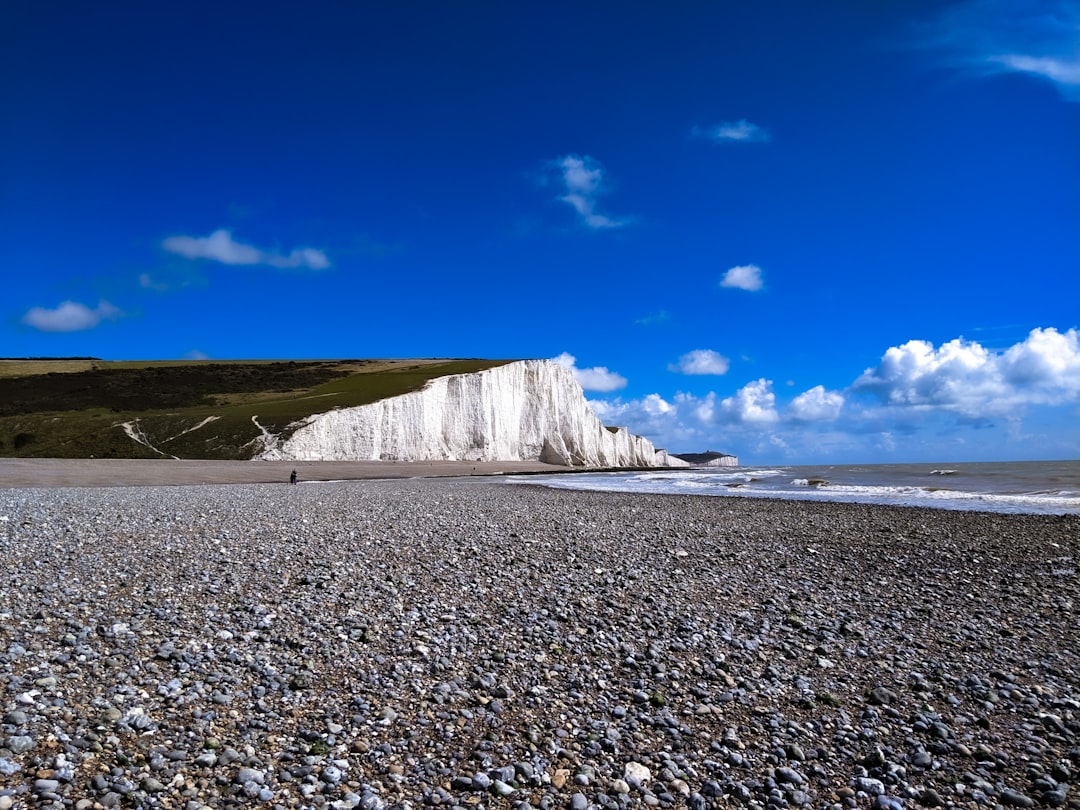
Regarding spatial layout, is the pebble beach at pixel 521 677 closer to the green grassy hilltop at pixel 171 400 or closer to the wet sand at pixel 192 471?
the wet sand at pixel 192 471

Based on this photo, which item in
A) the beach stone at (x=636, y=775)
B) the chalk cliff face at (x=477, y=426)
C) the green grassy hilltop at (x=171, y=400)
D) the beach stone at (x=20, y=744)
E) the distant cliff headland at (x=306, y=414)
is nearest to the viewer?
the beach stone at (x=20, y=744)

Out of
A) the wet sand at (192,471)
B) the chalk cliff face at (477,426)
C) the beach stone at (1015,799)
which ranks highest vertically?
the chalk cliff face at (477,426)

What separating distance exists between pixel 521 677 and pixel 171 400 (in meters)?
76.7

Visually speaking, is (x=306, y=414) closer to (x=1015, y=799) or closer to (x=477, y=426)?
(x=477, y=426)

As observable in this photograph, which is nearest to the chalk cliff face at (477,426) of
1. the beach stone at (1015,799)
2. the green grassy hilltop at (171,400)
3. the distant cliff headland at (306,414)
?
the distant cliff headland at (306,414)

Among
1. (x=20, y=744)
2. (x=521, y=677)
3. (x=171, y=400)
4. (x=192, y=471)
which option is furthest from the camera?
(x=171, y=400)

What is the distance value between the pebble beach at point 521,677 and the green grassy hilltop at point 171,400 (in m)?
45.7

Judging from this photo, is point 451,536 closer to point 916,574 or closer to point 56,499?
point 916,574

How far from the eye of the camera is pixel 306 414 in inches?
2253

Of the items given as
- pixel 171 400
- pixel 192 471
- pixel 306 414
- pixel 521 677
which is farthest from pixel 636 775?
pixel 171 400

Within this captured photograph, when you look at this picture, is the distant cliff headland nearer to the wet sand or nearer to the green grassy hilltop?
the green grassy hilltop

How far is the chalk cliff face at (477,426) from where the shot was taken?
5681 cm

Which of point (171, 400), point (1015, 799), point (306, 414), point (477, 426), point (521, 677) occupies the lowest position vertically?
point (1015, 799)

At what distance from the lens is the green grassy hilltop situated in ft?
172
